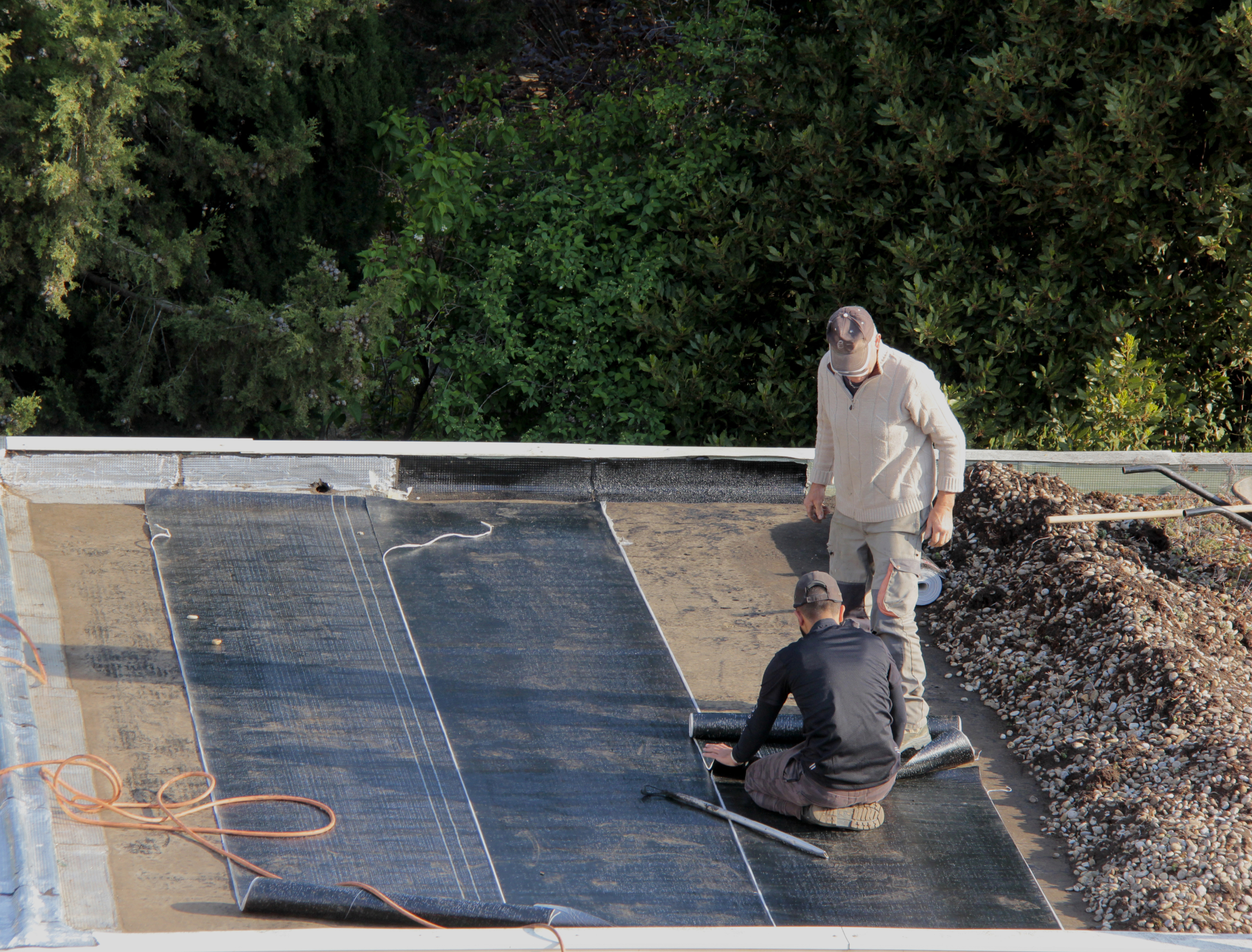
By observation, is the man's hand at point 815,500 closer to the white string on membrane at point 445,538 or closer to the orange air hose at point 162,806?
the white string on membrane at point 445,538

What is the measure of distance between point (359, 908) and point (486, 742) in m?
1.01

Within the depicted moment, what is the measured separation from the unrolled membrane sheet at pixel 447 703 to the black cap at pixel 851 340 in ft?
4.85

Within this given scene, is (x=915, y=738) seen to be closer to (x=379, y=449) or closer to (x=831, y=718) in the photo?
(x=831, y=718)

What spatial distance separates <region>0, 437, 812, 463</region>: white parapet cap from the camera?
5.70 meters

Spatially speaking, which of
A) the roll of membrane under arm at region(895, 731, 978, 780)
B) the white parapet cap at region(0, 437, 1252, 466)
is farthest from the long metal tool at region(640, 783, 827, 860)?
the white parapet cap at region(0, 437, 1252, 466)

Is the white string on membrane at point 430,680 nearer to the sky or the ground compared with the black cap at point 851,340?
nearer to the ground

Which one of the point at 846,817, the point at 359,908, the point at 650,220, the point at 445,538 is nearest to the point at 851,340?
the point at 846,817

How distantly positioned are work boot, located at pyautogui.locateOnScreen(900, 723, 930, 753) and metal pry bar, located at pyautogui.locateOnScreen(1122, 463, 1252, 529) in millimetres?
1909

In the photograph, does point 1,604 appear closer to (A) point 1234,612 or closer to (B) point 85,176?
(B) point 85,176

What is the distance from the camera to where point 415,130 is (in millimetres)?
8672

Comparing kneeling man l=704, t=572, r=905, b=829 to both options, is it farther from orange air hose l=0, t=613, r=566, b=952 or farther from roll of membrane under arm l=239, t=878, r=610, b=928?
orange air hose l=0, t=613, r=566, b=952

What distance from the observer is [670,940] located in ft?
9.56

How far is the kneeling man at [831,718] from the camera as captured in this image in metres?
3.60

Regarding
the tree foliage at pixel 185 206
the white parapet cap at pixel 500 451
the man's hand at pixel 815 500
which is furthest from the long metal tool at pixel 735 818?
the tree foliage at pixel 185 206
